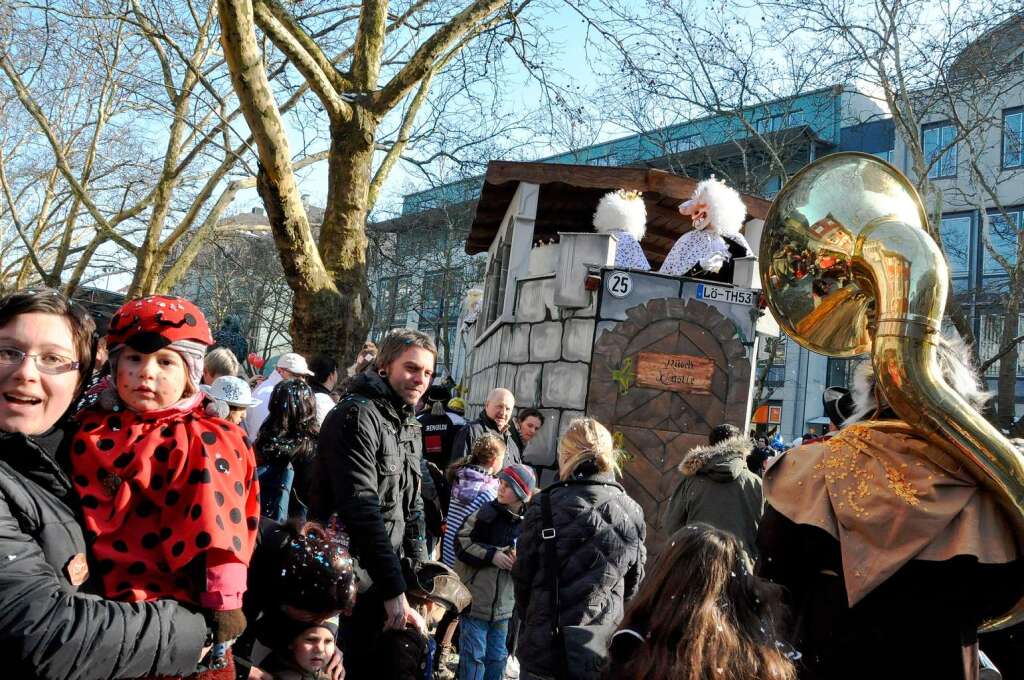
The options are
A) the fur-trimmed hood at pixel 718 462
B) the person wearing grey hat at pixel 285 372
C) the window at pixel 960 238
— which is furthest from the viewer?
the window at pixel 960 238

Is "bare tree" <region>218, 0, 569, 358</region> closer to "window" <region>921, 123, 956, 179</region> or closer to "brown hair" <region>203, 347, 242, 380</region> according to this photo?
"brown hair" <region>203, 347, 242, 380</region>

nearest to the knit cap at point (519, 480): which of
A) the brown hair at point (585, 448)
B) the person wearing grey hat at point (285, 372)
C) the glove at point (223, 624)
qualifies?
the brown hair at point (585, 448)

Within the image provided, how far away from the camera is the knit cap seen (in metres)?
4.85

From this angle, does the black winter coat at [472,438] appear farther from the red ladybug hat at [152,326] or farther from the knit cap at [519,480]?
the red ladybug hat at [152,326]

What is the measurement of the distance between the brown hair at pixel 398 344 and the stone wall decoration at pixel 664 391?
4472mm

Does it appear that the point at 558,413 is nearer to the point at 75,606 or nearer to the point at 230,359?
the point at 230,359

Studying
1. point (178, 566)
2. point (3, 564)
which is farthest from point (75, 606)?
point (178, 566)

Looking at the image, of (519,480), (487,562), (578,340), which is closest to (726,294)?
(578,340)

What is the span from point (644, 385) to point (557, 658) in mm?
4349

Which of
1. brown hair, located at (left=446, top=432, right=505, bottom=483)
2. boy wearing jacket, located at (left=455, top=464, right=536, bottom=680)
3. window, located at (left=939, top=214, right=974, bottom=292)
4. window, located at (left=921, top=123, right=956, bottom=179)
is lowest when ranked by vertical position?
boy wearing jacket, located at (left=455, top=464, right=536, bottom=680)

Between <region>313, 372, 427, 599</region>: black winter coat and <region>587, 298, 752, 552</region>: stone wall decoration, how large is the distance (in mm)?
4402

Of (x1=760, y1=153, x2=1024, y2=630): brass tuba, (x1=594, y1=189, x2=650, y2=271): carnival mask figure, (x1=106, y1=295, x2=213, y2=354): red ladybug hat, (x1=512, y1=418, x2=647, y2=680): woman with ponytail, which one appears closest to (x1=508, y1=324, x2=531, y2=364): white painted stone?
(x1=594, y1=189, x2=650, y2=271): carnival mask figure

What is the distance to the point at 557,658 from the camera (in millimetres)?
3693

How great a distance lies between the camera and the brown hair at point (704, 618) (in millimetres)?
2000
